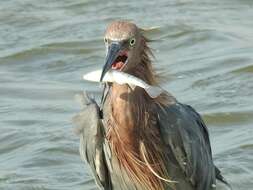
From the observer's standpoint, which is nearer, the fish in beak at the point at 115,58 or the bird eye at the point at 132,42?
the fish in beak at the point at 115,58

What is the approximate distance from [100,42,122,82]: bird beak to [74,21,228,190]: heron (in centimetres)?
14

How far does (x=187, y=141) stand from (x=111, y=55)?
0.95 metres

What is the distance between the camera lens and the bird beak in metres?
7.57

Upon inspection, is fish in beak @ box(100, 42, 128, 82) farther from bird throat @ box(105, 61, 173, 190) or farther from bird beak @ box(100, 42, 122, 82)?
bird throat @ box(105, 61, 173, 190)

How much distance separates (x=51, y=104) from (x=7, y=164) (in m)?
1.44

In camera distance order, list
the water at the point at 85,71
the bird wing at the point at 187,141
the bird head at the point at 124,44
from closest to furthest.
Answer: the bird head at the point at 124,44, the bird wing at the point at 187,141, the water at the point at 85,71

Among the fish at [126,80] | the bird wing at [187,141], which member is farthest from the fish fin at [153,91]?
the bird wing at [187,141]

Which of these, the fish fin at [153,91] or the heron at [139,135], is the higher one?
the fish fin at [153,91]

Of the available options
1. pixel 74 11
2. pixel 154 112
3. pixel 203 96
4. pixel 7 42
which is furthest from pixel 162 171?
pixel 74 11

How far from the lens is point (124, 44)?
25.8 ft

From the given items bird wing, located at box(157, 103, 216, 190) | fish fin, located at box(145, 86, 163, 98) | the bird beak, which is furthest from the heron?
fish fin, located at box(145, 86, 163, 98)

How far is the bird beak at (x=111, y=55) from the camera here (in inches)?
298

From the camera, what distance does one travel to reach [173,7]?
1470 cm

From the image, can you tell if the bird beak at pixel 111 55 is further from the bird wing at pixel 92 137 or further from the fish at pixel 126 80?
the bird wing at pixel 92 137
